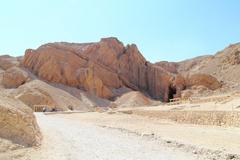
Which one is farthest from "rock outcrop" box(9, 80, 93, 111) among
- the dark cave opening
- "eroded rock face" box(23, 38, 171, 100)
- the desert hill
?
the dark cave opening

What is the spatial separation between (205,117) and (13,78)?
4908 cm

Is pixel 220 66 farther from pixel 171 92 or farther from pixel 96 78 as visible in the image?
pixel 96 78

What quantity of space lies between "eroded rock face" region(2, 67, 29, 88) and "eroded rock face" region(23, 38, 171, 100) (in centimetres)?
474

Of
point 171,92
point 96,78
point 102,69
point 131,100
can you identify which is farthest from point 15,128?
point 171,92

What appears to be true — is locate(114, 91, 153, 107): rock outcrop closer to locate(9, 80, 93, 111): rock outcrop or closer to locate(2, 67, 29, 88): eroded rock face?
locate(9, 80, 93, 111): rock outcrop

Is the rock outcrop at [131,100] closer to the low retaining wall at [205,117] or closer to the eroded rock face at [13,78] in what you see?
the eroded rock face at [13,78]

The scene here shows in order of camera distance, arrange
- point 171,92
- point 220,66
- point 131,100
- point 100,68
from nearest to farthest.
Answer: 1. point 131,100
2. point 100,68
3. point 171,92
4. point 220,66

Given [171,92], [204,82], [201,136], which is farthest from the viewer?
[171,92]

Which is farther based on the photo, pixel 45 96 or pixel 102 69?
pixel 102 69

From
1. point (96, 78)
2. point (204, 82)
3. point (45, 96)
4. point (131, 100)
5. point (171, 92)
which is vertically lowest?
point (131, 100)

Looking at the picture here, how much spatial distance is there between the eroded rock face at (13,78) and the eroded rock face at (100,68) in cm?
474

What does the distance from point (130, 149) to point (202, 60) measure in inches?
4404

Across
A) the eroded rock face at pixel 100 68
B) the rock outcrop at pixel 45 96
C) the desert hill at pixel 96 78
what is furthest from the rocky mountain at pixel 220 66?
the rock outcrop at pixel 45 96

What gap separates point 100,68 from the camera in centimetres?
8250
